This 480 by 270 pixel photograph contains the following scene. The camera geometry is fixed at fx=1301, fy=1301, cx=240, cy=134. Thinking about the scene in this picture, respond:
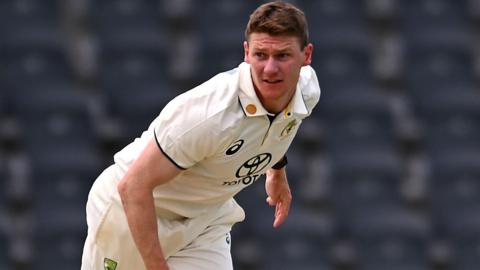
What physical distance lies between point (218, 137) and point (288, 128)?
1.22 feet

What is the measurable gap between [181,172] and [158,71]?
512cm

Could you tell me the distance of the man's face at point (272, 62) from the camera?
14.0ft

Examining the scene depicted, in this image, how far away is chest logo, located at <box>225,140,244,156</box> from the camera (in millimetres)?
4352

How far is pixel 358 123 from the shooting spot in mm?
9406

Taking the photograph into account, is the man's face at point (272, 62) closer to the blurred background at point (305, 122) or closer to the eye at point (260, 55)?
the eye at point (260, 55)

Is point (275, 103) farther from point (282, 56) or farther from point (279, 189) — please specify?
point (279, 189)

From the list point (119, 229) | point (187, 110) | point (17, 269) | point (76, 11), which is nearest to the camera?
point (187, 110)

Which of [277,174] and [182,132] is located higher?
[182,132]

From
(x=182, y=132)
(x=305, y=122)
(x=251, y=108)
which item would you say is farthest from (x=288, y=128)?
(x=305, y=122)


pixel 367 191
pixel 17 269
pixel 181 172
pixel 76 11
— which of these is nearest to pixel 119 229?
pixel 181 172

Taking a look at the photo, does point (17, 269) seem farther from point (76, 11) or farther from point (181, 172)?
point (181, 172)

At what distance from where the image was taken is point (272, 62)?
4277 millimetres

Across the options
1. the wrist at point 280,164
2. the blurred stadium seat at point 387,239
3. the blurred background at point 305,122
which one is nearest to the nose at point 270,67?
the wrist at point 280,164

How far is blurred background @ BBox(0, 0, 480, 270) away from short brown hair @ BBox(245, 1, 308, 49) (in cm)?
414
